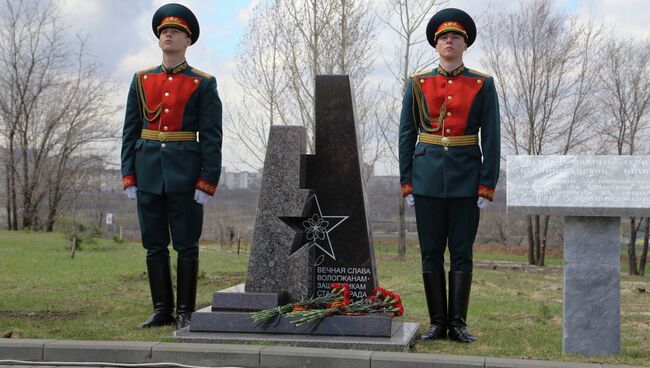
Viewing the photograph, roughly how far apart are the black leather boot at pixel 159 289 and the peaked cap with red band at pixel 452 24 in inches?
108

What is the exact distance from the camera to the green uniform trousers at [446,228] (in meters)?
5.80

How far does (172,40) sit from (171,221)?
1384mm

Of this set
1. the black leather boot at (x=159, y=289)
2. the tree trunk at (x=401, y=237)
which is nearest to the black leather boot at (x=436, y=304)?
the black leather boot at (x=159, y=289)

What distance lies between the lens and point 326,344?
17.7 feet

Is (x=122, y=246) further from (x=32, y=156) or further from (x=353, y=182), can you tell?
(x=32, y=156)

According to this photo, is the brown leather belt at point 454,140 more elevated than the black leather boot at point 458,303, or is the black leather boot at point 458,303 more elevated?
the brown leather belt at point 454,140

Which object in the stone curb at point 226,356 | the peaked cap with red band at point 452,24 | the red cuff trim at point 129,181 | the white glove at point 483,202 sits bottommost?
the stone curb at point 226,356

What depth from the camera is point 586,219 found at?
5.22m

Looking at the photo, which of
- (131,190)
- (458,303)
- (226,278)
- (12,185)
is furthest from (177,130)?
(12,185)

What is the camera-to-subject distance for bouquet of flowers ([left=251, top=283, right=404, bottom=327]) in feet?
18.2

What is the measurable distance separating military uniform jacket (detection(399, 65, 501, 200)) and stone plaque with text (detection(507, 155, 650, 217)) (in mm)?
524

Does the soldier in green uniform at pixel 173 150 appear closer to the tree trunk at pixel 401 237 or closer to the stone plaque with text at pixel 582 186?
the stone plaque with text at pixel 582 186

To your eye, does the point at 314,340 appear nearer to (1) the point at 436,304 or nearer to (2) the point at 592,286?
(1) the point at 436,304

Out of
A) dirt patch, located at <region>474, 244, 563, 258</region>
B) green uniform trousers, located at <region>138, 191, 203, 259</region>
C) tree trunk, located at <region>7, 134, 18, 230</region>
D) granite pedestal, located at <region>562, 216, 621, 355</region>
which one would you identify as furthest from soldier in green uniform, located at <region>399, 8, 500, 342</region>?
tree trunk, located at <region>7, 134, 18, 230</region>
